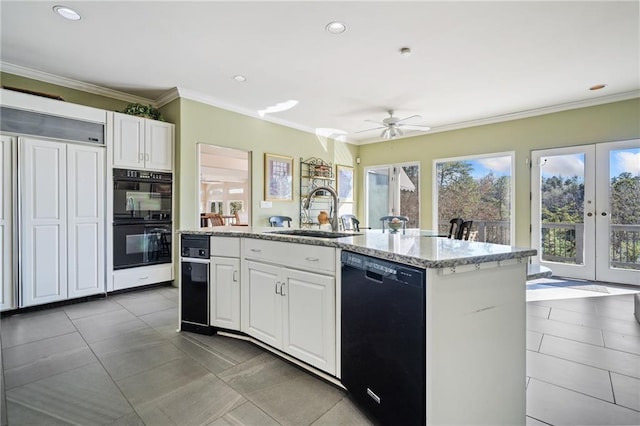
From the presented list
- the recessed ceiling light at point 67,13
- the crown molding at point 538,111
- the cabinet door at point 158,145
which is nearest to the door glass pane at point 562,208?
the crown molding at point 538,111

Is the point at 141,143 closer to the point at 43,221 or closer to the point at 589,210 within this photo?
the point at 43,221

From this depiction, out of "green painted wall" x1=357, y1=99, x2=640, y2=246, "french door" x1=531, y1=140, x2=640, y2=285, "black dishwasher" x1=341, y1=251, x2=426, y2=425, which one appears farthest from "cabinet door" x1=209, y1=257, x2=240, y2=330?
"french door" x1=531, y1=140, x2=640, y2=285

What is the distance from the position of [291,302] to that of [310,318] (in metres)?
0.18

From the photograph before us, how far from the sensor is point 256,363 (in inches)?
82.4

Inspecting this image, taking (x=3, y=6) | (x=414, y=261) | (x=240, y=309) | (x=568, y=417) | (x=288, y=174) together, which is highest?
(x=3, y=6)

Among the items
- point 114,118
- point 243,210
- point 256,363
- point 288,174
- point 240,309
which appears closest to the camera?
point 256,363

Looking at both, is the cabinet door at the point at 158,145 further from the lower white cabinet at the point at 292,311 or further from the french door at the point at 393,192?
the french door at the point at 393,192

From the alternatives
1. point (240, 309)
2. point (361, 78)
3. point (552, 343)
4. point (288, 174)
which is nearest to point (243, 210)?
point (288, 174)

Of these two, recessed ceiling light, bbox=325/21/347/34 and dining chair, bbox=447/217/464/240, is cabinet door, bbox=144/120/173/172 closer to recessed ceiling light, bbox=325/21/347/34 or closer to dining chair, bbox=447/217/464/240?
recessed ceiling light, bbox=325/21/347/34

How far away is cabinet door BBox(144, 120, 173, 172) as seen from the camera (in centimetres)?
395

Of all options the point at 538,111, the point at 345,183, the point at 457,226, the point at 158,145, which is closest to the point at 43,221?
the point at 158,145

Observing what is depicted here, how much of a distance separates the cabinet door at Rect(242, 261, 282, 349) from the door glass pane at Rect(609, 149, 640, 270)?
4.97 metres

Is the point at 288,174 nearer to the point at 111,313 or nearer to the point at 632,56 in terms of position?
the point at 111,313

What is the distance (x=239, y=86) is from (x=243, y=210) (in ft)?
25.0
